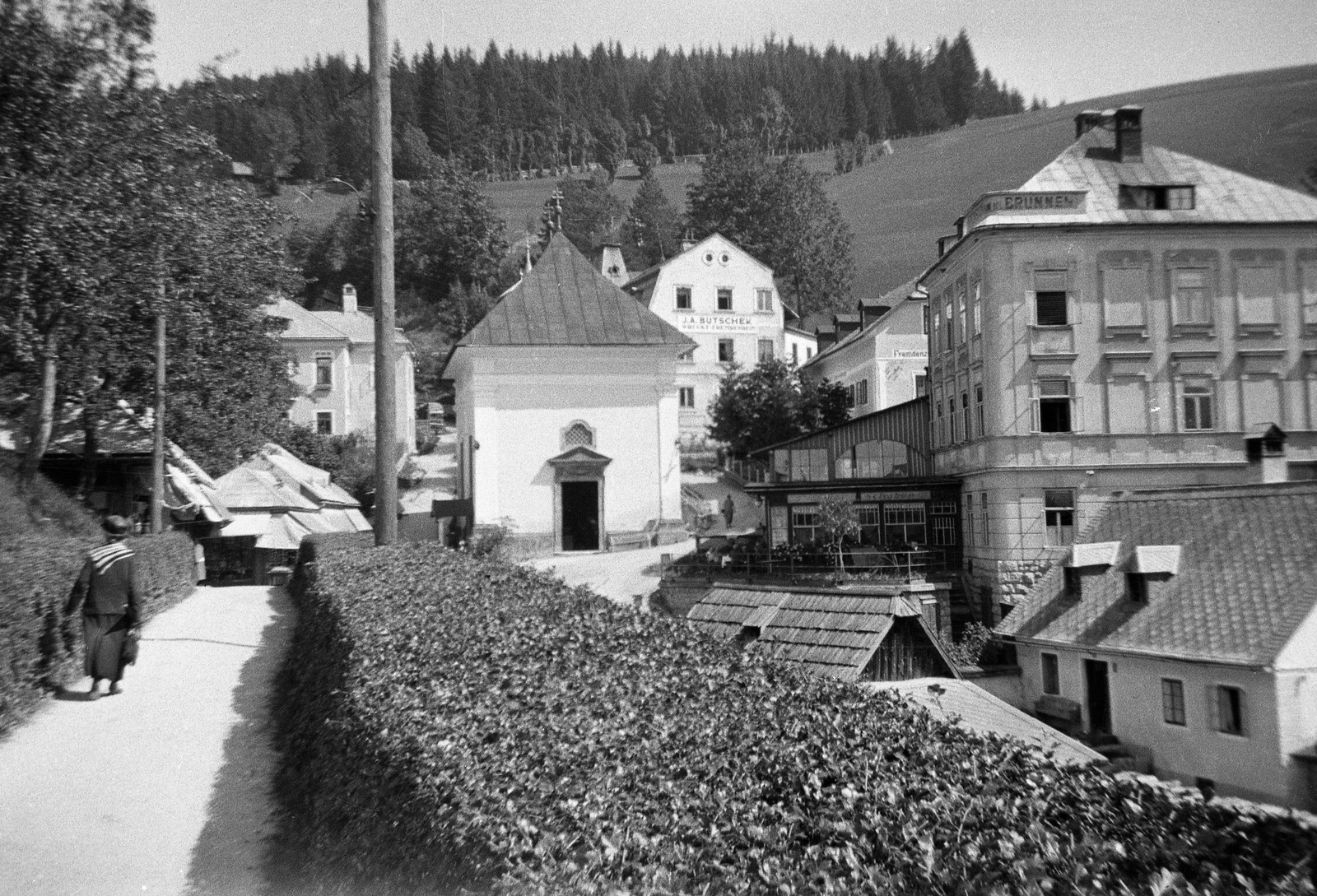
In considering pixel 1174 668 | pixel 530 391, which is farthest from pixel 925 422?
pixel 1174 668

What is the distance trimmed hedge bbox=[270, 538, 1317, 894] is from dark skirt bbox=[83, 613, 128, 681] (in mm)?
4159

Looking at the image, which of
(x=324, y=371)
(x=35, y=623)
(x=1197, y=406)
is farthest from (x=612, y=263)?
(x=35, y=623)

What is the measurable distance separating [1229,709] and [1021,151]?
77.5 feet

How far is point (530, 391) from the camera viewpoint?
40688 mm

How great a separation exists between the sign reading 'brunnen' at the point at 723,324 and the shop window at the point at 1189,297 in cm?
3748

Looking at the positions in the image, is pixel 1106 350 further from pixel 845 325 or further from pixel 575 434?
pixel 845 325

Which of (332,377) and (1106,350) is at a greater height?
(332,377)

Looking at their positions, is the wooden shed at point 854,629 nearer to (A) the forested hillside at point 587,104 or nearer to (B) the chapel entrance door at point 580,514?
(A) the forested hillside at point 587,104

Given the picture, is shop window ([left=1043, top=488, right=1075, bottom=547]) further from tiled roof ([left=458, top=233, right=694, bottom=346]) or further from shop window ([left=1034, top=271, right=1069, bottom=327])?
tiled roof ([left=458, top=233, right=694, bottom=346])

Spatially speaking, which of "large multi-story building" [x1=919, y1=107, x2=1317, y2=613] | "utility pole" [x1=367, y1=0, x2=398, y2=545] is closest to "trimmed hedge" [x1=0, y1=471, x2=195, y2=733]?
"utility pole" [x1=367, y1=0, x2=398, y2=545]

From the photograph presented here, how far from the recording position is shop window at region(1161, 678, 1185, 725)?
1599cm

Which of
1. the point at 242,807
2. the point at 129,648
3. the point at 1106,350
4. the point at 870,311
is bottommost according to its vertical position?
the point at 242,807

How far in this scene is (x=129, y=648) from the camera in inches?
435

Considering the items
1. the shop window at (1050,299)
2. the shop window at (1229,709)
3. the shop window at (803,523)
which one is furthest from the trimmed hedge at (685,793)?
the shop window at (803,523)
